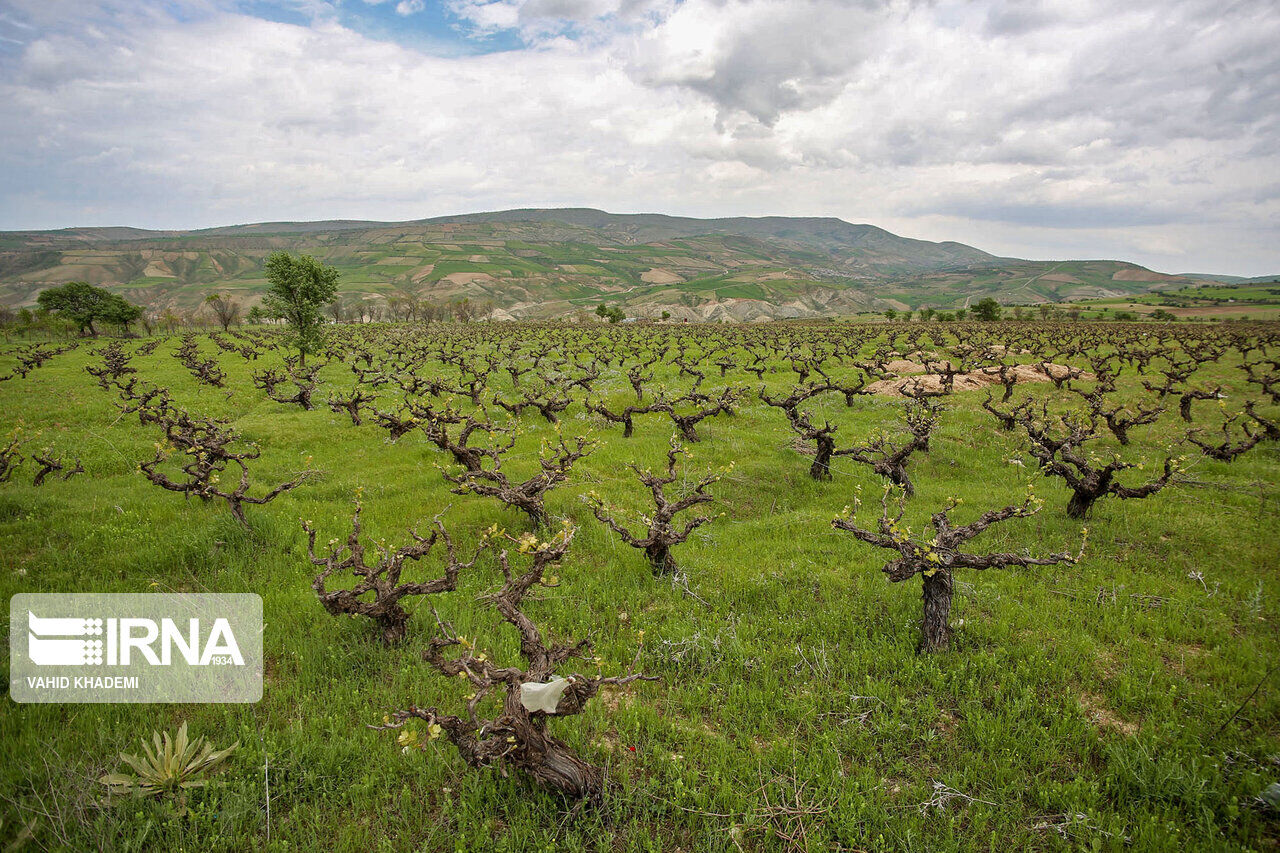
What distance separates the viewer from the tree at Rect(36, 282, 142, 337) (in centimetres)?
8538

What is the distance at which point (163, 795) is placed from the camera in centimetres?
509

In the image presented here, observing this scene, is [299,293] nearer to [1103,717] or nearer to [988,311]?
[1103,717]

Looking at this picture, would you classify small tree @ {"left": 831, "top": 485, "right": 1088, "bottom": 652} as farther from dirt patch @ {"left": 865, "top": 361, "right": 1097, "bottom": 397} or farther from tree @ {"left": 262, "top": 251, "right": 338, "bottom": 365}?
tree @ {"left": 262, "top": 251, "right": 338, "bottom": 365}

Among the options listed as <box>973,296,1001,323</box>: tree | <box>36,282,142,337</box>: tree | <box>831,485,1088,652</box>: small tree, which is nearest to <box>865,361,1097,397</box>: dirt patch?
<box>831,485,1088,652</box>: small tree

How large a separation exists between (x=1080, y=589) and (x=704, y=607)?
7.20 metres

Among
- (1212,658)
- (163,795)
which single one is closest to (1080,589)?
(1212,658)

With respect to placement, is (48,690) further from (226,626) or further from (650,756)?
(650,756)

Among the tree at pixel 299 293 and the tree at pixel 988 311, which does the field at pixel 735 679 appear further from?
the tree at pixel 988 311

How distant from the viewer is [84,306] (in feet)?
288

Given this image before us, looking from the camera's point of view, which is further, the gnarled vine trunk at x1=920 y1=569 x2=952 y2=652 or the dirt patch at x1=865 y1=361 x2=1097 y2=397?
the dirt patch at x1=865 y1=361 x2=1097 y2=397

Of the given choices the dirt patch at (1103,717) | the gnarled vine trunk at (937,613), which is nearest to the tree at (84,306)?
the gnarled vine trunk at (937,613)
